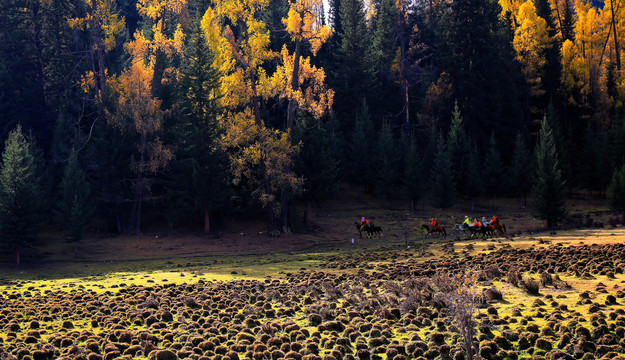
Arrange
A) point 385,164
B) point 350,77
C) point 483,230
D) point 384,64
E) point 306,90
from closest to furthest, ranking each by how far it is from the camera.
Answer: point 483,230, point 306,90, point 385,164, point 350,77, point 384,64

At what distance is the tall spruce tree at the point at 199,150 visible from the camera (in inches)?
2009

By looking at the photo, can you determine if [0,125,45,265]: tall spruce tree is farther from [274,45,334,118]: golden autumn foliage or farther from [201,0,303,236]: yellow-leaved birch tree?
[274,45,334,118]: golden autumn foliage

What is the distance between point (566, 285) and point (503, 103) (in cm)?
5679

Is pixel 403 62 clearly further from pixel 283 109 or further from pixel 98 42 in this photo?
pixel 98 42

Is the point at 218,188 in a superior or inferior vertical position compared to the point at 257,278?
superior

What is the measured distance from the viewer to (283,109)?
6981 cm

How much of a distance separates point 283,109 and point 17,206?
113 feet

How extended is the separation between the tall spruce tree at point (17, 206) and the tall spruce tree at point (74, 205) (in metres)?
1.92

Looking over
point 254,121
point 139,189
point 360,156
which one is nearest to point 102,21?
point 139,189

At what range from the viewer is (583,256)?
92.3ft

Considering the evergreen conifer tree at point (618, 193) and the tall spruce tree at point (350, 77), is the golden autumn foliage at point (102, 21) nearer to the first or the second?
the tall spruce tree at point (350, 77)

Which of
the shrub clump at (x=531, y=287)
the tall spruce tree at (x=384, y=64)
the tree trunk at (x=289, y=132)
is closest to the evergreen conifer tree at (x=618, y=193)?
the tree trunk at (x=289, y=132)

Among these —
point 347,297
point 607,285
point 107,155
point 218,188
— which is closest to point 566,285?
point 607,285

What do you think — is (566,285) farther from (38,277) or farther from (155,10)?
(155,10)
